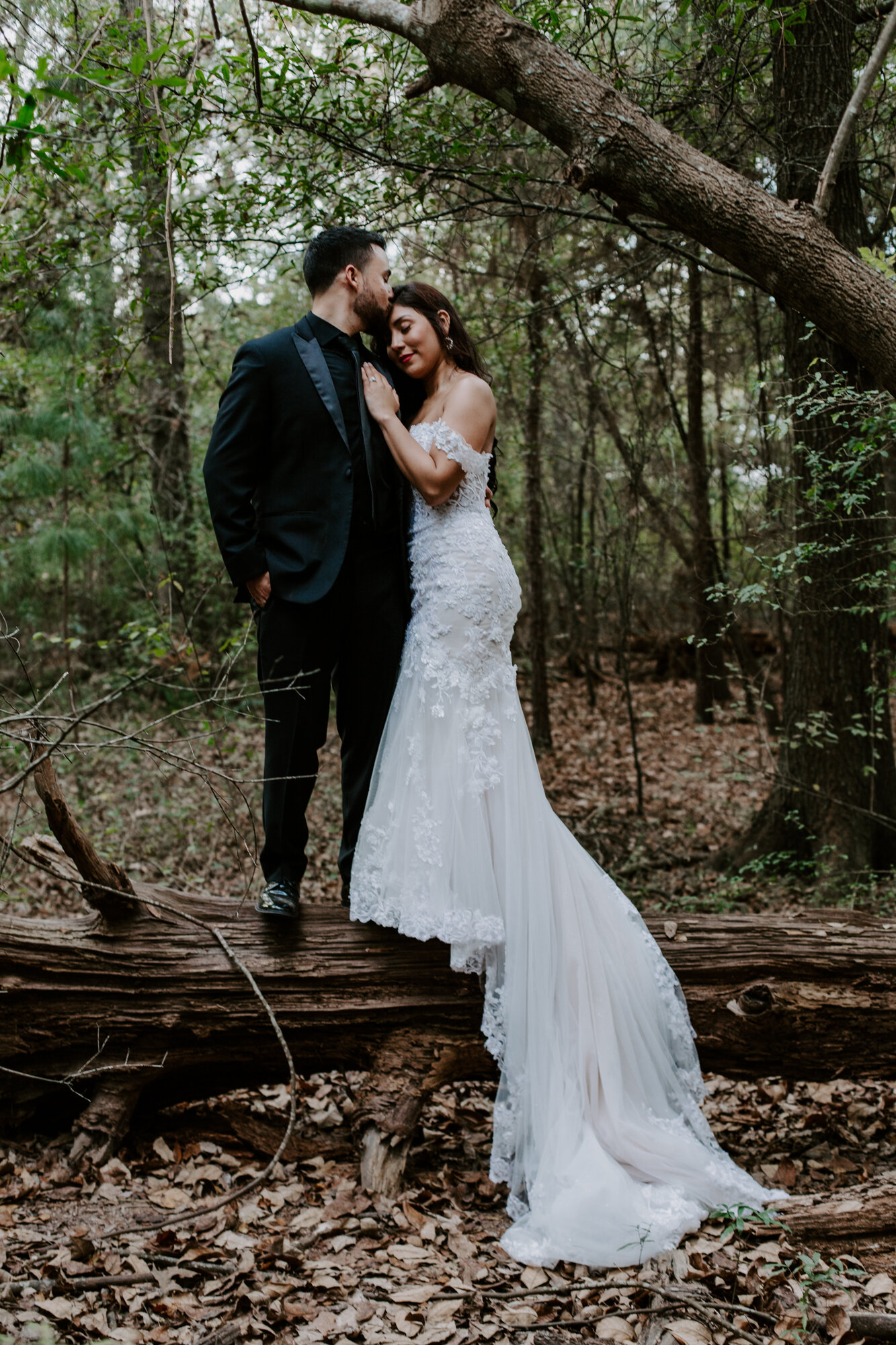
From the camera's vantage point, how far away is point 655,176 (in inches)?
142

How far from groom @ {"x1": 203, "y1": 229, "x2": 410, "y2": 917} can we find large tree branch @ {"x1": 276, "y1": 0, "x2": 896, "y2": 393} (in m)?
0.81

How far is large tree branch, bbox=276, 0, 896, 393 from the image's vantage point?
3469mm

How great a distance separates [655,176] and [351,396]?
56.0 inches

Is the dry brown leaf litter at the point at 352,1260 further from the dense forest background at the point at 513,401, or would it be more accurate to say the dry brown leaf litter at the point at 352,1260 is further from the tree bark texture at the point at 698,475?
the tree bark texture at the point at 698,475

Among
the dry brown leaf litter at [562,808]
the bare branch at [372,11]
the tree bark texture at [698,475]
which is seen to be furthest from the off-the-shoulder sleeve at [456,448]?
the tree bark texture at [698,475]

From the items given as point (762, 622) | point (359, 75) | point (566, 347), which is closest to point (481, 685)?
point (359, 75)

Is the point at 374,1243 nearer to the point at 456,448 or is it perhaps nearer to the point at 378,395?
the point at 456,448

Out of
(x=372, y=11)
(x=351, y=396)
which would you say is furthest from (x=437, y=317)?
(x=372, y=11)

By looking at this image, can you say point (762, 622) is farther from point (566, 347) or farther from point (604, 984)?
point (604, 984)

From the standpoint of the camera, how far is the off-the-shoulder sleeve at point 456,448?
11.9 feet

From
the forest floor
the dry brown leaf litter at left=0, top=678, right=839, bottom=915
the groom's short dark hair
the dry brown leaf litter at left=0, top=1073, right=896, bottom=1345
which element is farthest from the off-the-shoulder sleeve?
the dry brown leaf litter at left=0, top=1073, right=896, bottom=1345

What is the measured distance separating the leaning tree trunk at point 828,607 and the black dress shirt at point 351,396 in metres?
2.15

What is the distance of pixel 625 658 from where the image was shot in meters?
8.59

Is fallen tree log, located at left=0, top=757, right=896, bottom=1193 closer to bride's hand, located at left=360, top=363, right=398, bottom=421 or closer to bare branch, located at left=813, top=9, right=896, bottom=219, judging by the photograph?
bride's hand, located at left=360, top=363, right=398, bottom=421
